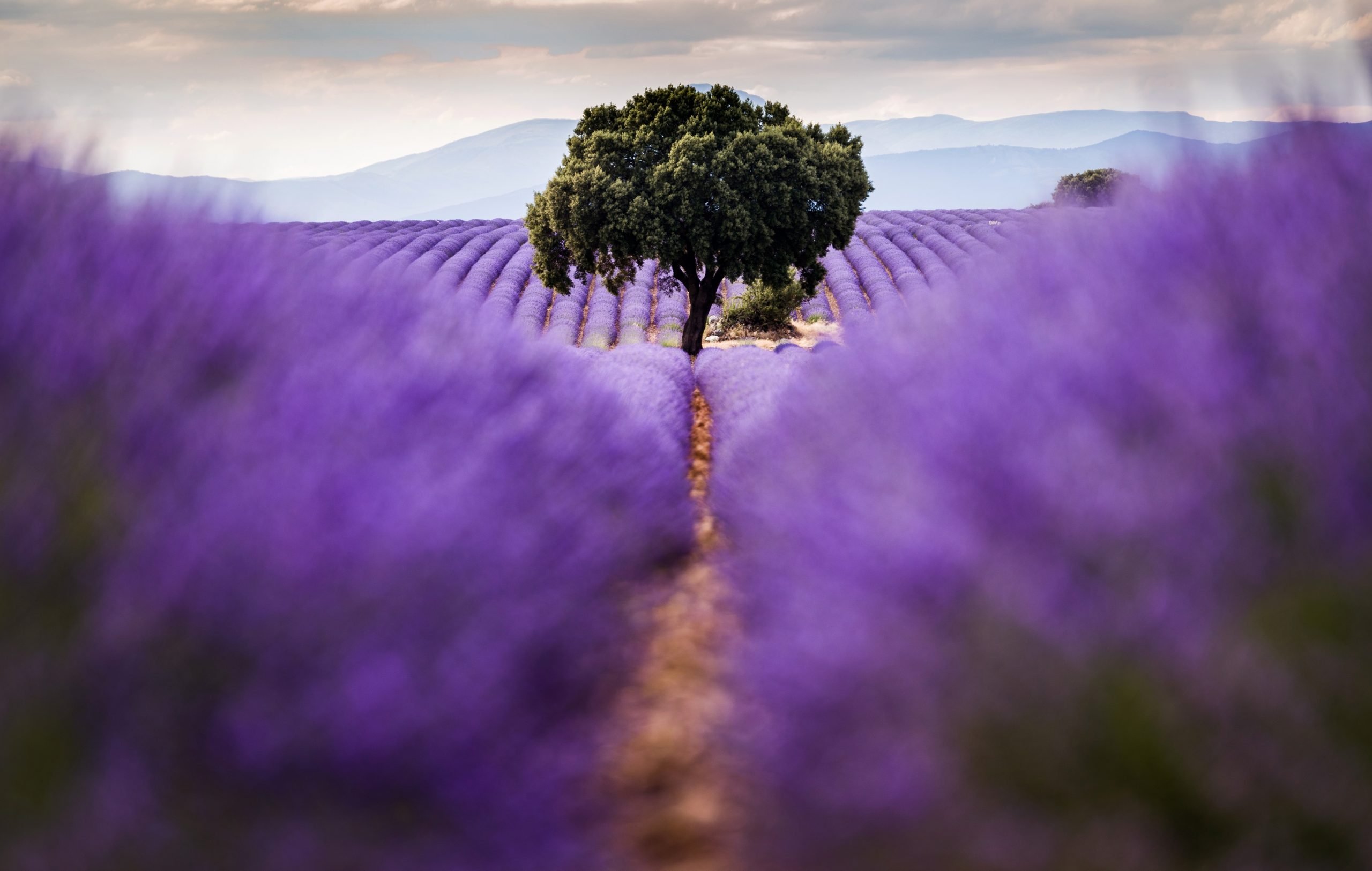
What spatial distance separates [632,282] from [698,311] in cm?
388

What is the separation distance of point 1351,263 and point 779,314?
18.4 meters

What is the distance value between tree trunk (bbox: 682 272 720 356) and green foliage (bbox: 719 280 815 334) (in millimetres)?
5884

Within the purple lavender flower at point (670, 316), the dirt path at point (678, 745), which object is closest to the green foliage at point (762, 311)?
the purple lavender flower at point (670, 316)

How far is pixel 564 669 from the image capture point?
4.24ft

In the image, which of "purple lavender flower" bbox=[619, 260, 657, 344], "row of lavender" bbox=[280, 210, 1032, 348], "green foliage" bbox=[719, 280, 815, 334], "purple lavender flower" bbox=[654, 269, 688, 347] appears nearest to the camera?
"purple lavender flower" bbox=[654, 269, 688, 347]

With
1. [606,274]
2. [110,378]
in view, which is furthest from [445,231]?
[110,378]

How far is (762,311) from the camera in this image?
19.5 metres

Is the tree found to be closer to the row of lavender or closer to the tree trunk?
the tree trunk

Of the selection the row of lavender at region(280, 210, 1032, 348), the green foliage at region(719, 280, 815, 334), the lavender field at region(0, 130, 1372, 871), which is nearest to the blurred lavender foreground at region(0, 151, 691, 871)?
the lavender field at region(0, 130, 1372, 871)

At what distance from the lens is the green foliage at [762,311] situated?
760 inches

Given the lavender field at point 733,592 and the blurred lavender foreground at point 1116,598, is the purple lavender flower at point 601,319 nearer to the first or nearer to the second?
the lavender field at point 733,592

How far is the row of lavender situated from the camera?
19562 mm

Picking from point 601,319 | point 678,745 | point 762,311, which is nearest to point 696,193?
point 762,311

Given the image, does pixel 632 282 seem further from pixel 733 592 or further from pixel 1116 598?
pixel 1116 598
